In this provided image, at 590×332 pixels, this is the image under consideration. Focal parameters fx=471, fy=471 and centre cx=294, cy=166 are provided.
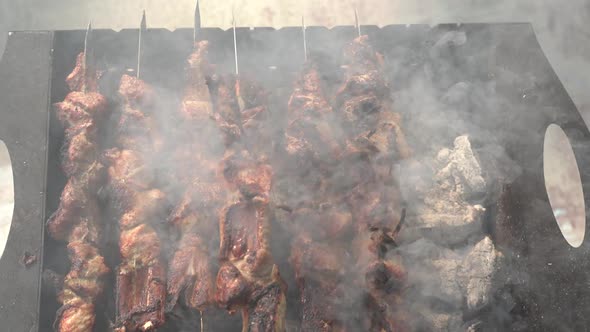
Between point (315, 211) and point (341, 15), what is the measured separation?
3053mm

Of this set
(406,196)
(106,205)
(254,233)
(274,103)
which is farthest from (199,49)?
(406,196)

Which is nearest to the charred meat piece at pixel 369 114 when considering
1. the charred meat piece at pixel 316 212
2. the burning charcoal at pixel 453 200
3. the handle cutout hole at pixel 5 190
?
the charred meat piece at pixel 316 212

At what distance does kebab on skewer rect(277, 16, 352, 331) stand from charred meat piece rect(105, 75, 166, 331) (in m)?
0.86

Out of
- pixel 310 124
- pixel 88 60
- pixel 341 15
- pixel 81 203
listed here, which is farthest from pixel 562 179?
pixel 88 60

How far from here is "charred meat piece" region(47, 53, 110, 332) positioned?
2.98m

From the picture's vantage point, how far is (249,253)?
281cm

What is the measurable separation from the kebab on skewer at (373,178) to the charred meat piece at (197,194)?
0.91 meters

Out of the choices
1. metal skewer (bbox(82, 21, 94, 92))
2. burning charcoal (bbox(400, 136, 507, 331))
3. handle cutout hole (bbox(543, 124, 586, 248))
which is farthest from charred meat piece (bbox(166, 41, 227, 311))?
handle cutout hole (bbox(543, 124, 586, 248))

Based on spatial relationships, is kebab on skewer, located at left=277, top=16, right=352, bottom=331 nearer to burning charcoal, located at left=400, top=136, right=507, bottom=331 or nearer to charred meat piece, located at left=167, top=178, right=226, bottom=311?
charred meat piece, located at left=167, top=178, right=226, bottom=311

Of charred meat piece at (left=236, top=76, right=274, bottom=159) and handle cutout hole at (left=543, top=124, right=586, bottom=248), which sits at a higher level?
charred meat piece at (left=236, top=76, right=274, bottom=159)

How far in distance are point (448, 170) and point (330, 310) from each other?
4.69 ft

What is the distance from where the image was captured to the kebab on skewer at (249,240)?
8.86 feet

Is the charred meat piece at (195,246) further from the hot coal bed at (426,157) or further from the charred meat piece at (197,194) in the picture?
the hot coal bed at (426,157)

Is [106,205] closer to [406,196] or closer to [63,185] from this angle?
[63,185]
